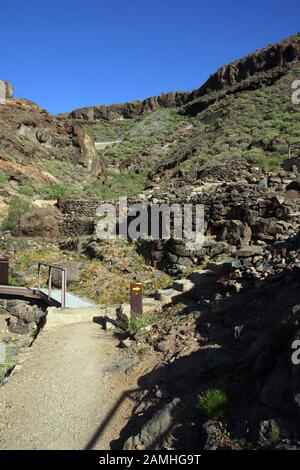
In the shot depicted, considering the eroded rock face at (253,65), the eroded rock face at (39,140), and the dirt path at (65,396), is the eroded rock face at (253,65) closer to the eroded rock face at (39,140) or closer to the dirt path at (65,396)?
the eroded rock face at (39,140)

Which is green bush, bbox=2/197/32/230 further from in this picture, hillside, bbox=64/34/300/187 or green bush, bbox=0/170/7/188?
hillside, bbox=64/34/300/187

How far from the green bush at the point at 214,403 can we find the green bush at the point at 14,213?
15.3 m

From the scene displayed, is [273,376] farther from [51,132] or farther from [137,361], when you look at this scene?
[51,132]

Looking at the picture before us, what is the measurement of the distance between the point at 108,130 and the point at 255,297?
56.1 m

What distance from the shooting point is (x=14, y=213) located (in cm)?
1902

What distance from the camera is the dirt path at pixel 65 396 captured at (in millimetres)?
5035

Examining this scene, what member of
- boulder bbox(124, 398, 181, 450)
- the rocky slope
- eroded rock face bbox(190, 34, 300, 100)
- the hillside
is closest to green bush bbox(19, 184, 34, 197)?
the rocky slope

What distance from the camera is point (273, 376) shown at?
13.9ft

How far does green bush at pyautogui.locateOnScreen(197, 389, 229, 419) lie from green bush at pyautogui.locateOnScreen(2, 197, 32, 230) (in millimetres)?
15265

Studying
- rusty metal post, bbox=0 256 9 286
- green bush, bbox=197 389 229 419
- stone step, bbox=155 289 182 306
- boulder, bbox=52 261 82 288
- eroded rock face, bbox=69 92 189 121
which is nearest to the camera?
green bush, bbox=197 389 229 419
